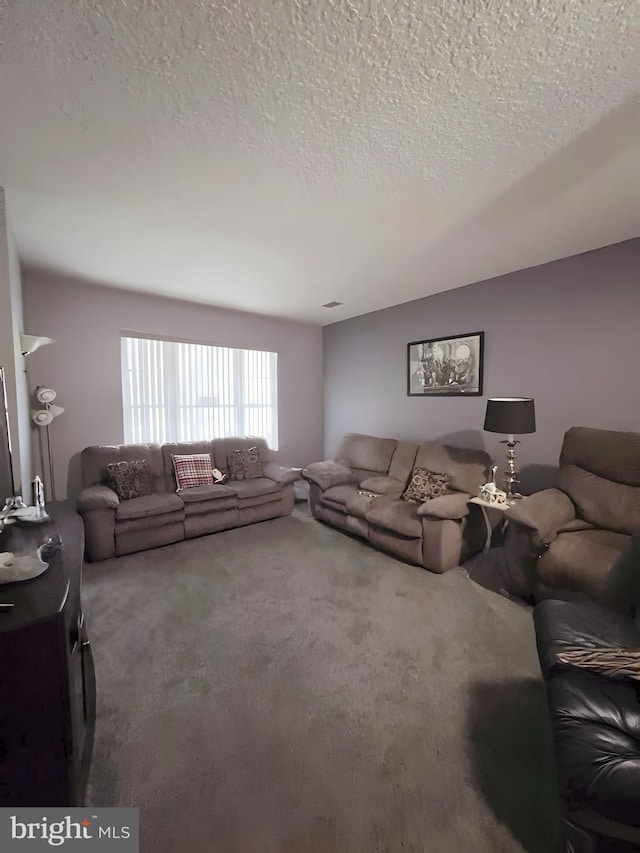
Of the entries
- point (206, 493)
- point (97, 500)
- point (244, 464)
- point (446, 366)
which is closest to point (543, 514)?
point (446, 366)

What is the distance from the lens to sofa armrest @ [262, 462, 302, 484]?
13.1ft

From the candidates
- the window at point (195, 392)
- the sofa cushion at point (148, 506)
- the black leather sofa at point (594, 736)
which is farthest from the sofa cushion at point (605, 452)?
the window at point (195, 392)

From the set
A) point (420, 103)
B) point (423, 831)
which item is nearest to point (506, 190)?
point (420, 103)

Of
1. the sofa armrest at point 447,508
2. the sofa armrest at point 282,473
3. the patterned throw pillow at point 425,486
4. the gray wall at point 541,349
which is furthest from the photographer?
the sofa armrest at point 282,473

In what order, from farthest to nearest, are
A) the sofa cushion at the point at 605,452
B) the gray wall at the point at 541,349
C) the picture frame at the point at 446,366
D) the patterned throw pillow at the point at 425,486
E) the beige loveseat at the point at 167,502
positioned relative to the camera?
the picture frame at the point at 446,366 < the patterned throw pillow at the point at 425,486 < the beige loveseat at the point at 167,502 < the gray wall at the point at 541,349 < the sofa cushion at the point at 605,452

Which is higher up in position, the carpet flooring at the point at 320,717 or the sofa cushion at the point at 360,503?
the sofa cushion at the point at 360,503

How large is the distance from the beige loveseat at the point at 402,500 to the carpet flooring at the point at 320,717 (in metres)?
0.34

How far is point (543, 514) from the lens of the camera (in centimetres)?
224

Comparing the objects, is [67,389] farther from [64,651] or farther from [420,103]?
[420,103]

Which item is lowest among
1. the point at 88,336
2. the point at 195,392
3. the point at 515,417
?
the point at 515,417

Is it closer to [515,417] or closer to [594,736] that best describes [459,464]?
[515,417]

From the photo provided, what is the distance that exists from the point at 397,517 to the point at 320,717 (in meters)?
1.68

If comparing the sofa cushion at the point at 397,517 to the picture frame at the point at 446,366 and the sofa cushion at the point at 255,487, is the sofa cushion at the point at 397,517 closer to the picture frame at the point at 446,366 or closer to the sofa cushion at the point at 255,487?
the sofa cushion at the point at 255,487

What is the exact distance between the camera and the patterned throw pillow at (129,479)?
329cm
